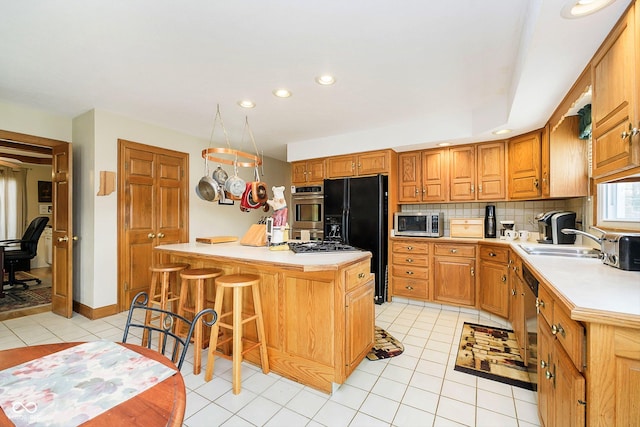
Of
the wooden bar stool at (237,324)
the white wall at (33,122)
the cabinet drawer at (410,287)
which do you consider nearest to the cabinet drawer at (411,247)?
the cabinet drawer at (410,287)

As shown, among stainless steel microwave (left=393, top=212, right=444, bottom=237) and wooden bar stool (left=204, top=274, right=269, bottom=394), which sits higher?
stainless steel microwave (left=393, top=212, right=444, bottom=237)

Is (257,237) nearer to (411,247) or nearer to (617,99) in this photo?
(411,247)

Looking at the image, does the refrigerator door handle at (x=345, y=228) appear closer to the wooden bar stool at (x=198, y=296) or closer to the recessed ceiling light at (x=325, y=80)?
the recessed ceiling light at (x=325, y=80)

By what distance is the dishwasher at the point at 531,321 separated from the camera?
5.42 feet

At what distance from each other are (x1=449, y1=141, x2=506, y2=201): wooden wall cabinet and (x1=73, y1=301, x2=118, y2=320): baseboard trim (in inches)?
172

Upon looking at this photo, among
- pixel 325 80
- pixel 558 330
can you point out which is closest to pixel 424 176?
pixel 325 80

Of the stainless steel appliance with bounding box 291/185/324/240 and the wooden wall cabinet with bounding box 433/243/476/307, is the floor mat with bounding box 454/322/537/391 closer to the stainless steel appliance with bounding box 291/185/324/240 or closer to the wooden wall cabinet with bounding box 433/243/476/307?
the wooden wall cabinet with bounding box 433/243/476/307

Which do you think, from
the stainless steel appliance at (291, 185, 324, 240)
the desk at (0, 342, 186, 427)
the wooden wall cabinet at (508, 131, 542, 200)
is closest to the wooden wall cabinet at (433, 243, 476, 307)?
the wooden wall cabinet at (508, 131, 542, 200)

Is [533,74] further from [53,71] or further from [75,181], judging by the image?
[75,181]

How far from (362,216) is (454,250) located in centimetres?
121

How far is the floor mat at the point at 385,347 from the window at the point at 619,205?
6.31ft

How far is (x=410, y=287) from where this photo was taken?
143 inches

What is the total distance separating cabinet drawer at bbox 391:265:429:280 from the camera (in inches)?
140

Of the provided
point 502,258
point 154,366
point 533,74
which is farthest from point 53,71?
point 502,258
